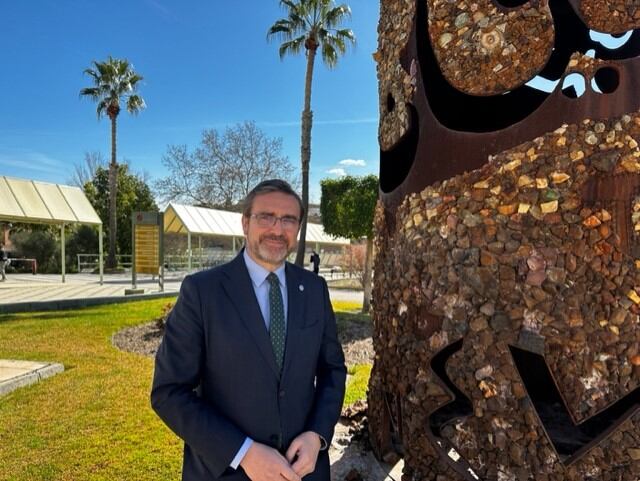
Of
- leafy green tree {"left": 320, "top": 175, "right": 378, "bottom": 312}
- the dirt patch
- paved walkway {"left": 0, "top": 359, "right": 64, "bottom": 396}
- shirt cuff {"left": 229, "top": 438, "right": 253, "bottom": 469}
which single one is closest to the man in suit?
shirt cuff {"left": 229, "top": 438, "right": 253, "bottom": 469}

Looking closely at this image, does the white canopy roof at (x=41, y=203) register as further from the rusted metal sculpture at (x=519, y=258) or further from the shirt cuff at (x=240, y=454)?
the shirt cuff at (x=240, y=454)

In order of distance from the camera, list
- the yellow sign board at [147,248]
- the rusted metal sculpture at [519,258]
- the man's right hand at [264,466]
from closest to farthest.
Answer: the man's right hand at [264,466]
the rusted metal sculpture at [519,258]
the yellow sign board at [147,248]

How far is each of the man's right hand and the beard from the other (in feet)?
2.43

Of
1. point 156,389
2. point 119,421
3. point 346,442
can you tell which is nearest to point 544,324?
point 156,389

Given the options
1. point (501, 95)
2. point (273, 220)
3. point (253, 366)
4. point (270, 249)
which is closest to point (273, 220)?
point (273, 220)

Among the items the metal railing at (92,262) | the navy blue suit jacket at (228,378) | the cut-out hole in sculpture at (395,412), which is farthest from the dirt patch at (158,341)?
the metal railing at (92,262)

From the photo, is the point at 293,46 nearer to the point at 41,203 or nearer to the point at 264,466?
the point at 41,203

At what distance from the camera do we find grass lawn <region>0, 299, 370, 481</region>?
384 cm

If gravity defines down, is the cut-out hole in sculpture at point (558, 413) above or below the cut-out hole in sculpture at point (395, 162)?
below

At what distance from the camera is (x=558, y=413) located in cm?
381

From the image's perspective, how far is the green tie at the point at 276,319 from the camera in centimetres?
203

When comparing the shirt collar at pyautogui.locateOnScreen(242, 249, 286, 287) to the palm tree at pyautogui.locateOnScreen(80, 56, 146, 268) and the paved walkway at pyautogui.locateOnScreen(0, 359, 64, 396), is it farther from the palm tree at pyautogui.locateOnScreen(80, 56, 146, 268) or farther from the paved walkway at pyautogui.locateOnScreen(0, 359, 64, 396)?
the palm tree at pyautogui.locateOnScreen(80, 56, 146, 268)

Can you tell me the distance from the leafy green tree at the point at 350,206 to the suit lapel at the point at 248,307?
42.0ft

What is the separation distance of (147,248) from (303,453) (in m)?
16.0
